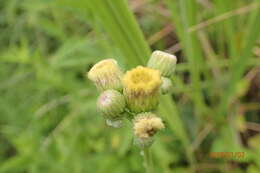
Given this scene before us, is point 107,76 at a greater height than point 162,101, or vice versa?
point 107,76

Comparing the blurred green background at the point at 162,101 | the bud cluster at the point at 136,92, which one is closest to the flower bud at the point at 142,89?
the bud cluster at the point at 136,92

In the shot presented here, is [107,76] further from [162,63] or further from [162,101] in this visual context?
[162,101]

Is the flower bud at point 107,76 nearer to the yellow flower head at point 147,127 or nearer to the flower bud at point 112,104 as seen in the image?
the flower bud at point 112,104

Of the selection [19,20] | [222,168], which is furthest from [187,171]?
[19,20]

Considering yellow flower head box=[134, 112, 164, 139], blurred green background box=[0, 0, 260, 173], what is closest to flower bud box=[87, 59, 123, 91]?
yellow flower head box=[134, 112, 164, 139]

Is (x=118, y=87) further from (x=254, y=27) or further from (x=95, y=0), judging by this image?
(x=254, y=27)

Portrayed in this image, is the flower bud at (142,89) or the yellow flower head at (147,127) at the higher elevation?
the flower bud at (142,89)

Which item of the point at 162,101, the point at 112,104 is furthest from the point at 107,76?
the point at 162,101
